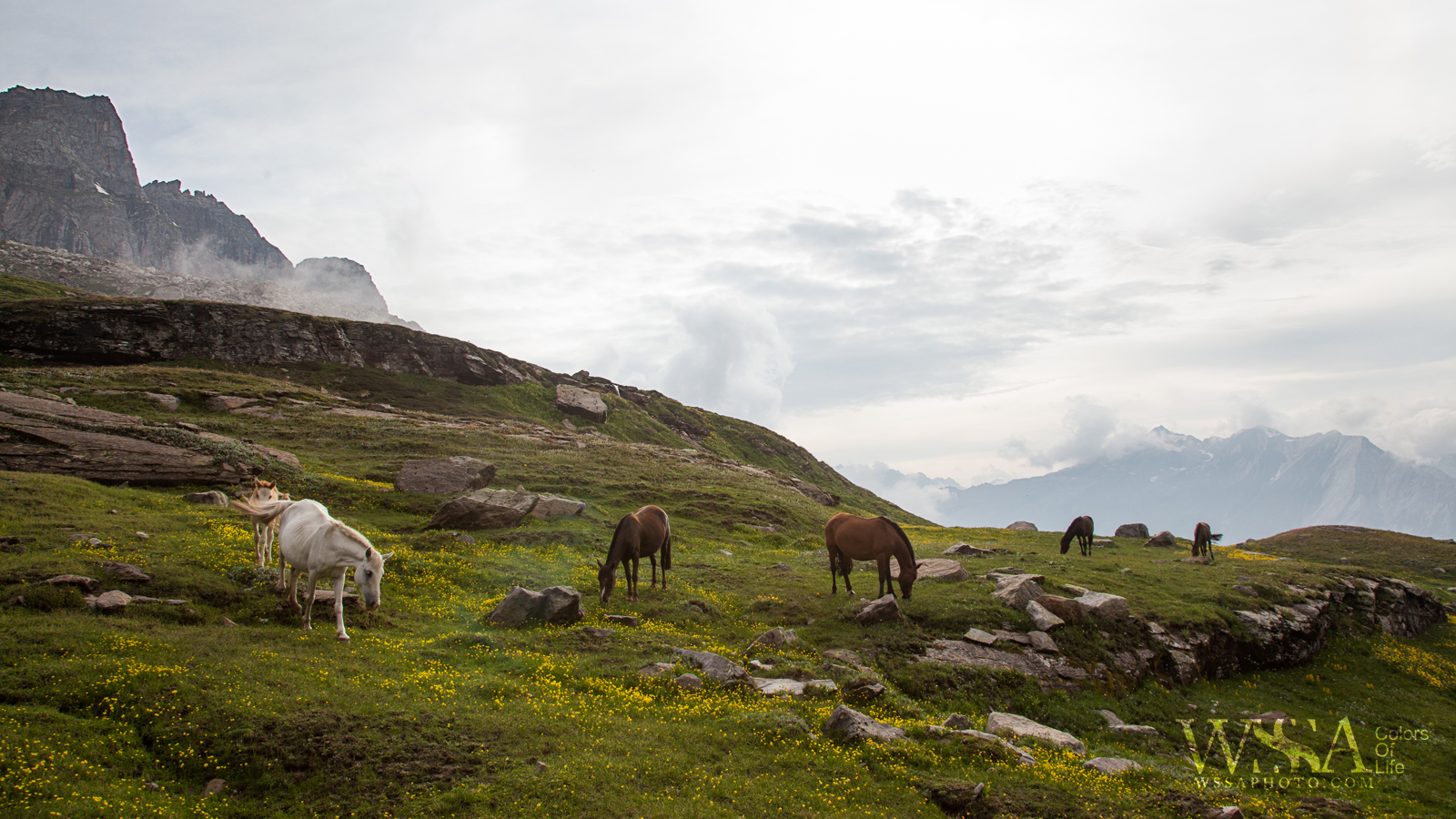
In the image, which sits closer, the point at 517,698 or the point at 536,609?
the point at 517,698

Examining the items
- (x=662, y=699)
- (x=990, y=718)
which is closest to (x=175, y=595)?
(x=662, y=699)

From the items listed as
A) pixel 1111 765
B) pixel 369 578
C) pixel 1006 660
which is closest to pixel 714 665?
pixel 1111 765

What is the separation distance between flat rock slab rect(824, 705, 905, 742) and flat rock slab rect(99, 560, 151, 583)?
16828 mm

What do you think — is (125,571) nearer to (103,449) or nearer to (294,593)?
(294,593)

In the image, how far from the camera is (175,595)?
15.0m

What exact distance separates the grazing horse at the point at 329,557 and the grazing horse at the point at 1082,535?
40.7m

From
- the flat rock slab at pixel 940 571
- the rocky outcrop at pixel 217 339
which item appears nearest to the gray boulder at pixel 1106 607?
the flat rock slab at pixel 940 571

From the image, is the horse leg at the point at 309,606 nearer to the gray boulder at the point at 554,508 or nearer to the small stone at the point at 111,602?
the small stone at the point at 111,602

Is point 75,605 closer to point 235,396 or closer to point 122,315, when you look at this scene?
point 235,396

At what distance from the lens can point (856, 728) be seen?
1233 cm

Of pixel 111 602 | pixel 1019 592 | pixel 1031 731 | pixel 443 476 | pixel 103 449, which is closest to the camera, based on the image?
pixel 111 602

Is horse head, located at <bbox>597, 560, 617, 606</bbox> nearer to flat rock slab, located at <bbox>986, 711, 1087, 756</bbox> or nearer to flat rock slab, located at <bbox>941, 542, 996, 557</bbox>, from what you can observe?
flat rock slab, located at <bbox>986, 711, 1087, 756</bbox>

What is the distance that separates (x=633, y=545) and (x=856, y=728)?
11526 mm

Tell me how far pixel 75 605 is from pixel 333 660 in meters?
5.89
